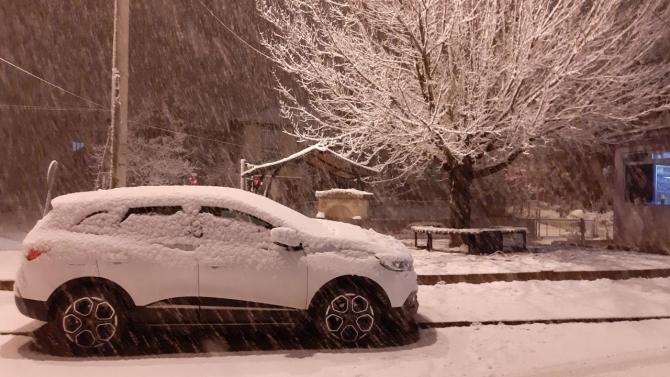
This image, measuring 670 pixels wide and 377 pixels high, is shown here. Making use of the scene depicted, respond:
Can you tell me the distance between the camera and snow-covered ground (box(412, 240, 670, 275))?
33.4 feet

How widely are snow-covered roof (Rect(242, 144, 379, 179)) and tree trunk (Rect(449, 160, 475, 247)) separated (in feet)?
7.44

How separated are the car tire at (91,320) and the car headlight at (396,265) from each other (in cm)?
280

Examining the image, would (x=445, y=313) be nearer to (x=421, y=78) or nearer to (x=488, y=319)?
(x=488, y=319)

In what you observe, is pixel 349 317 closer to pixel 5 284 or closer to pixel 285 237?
pixel 285 237

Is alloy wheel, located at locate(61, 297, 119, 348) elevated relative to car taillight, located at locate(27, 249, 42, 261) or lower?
lower

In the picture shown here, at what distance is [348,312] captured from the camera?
600 centimetres

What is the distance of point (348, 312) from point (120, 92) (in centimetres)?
598

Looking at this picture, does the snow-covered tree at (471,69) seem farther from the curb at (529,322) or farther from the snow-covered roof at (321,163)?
the curb at (529,322)

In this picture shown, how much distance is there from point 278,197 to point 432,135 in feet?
68.1

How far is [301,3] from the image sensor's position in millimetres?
12242

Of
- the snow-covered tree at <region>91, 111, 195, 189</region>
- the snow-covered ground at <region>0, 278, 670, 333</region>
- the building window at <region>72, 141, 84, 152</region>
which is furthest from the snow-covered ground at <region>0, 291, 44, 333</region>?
the building window at <region>72, 141, 84, 152</region>

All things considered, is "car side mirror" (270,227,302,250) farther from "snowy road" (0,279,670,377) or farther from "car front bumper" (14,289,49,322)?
"car front bumper" (14,289,49,322)

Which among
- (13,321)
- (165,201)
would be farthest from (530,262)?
(13,321)

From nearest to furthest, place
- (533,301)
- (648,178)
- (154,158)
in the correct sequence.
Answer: (533,301) < (648,178) < (154,158)
